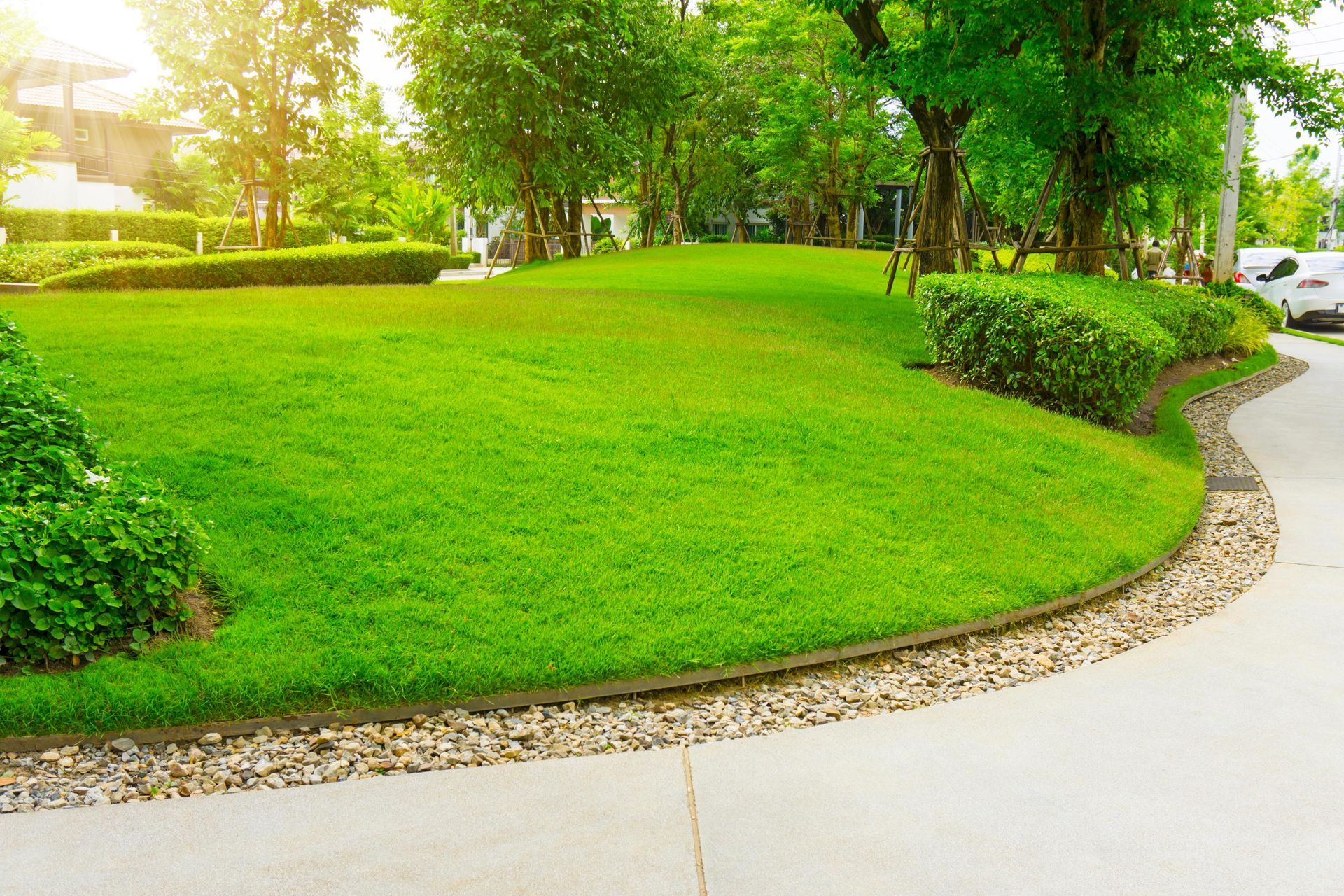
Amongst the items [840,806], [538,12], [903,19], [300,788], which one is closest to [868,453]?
[840,806]

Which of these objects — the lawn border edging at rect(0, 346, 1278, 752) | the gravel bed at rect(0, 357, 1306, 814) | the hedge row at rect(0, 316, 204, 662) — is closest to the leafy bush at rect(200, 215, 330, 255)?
the hedge row at rect(0, 316, 204, 662)

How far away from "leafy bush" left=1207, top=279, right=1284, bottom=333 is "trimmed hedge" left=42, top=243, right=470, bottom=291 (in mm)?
13703

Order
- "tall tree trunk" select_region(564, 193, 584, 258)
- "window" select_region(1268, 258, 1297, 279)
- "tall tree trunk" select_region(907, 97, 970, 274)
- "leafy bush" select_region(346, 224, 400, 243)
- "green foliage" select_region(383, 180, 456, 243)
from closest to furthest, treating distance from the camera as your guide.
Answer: "tall tree trunk" select_region(907, 97, 970, 274) < "window" select_region(1268, 258, 1297, 279) < "tall tree trunk" select_region(564, 193, 584, 258) < "leafy bush" select_region(346, 224, 400, 243) < "green foliage" select_region(383, 180, 456, 243)

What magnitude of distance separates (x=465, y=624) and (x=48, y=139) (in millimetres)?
31591

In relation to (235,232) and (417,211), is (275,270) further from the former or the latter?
(417,211)

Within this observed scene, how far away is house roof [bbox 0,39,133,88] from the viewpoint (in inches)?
1371

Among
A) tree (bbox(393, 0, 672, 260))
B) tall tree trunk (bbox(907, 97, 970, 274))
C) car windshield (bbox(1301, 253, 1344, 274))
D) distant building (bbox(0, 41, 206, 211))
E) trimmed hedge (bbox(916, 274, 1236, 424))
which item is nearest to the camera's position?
trimmed hedge (bbox(916, 274, 1236, 424))

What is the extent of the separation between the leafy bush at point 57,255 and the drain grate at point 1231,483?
15554mm

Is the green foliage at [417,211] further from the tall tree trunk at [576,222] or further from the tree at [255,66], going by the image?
the tree at [255,66]

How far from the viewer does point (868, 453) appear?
22.7ft

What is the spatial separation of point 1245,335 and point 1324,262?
28.2ft

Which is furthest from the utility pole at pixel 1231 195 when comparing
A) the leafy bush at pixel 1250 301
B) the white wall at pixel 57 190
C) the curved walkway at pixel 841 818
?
the white wall at pixel 57 190

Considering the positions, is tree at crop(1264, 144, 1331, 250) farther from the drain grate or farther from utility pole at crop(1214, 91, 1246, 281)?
the drain grate

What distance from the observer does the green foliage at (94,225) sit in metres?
28.4
